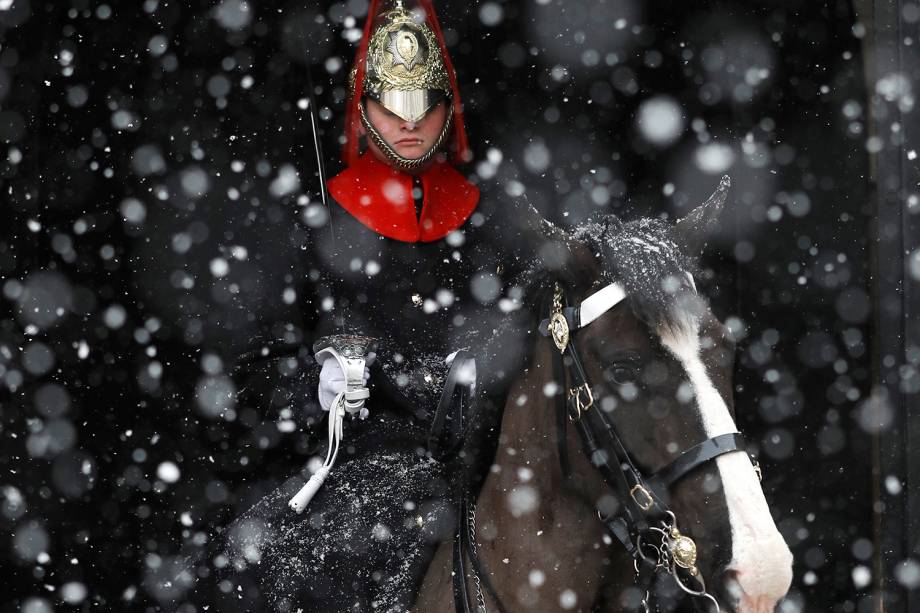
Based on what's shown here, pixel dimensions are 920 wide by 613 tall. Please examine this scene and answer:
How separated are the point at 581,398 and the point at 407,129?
141cm

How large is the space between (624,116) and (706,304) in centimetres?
222

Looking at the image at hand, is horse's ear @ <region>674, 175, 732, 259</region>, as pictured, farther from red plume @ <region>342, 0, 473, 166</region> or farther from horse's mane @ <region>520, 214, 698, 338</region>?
red plume @ <region>342, 0, 473, 166</region>

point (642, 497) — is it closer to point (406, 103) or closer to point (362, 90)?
point (406, 103)

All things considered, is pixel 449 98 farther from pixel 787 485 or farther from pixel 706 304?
pixel 787 485

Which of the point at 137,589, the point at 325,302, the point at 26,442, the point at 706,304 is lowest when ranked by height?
the point at 137,589

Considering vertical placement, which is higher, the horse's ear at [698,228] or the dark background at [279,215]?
the horse's ear at [698,228]

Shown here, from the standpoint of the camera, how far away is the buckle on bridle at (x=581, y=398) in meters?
1.66

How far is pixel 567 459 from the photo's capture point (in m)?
1.75

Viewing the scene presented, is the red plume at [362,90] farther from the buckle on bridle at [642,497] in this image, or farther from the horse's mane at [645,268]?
the buckle on bridle at [642,497]

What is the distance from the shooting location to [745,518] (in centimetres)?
143

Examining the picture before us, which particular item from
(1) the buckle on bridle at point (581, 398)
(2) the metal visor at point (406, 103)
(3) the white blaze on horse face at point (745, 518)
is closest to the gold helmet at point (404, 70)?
(2) the metal visor at point (406, 103)

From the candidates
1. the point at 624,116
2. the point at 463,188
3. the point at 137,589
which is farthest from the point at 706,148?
the point at 137,589

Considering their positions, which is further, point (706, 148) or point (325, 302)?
point (706, 148)

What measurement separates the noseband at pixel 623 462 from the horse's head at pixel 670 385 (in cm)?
1
